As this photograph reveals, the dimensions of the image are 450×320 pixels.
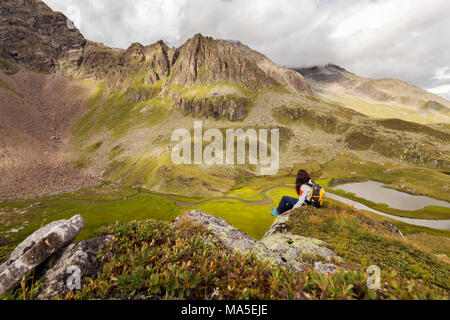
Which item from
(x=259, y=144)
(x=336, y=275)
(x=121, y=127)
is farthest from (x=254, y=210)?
(x=121, y=127)

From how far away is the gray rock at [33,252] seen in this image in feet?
17.3

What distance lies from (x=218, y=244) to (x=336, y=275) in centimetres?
555

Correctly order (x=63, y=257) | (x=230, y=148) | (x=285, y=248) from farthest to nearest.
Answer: (x=230, y=148) → (x=285, y=248) → (x=63, y=257)

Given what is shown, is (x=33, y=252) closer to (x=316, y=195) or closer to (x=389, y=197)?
(x=316, y=195)

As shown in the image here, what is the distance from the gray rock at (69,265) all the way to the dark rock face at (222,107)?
185 meters

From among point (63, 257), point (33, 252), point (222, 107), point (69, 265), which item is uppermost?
point (222, 107)

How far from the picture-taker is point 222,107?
191250mm

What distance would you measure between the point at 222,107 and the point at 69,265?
195562mm

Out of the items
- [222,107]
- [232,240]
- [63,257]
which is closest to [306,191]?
[232,240]

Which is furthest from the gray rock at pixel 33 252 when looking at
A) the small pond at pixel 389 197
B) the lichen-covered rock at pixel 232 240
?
the small pond at pixel 389 197

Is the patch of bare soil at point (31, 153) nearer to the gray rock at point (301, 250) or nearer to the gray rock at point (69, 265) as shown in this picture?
the gray rock at point (69, 265)
